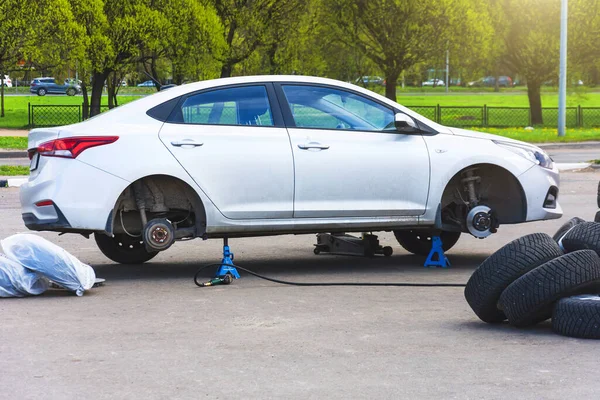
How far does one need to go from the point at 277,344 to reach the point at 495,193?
4124mm

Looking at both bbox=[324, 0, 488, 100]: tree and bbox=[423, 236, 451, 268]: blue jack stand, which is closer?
bbox=[423, 236, 451, 268]: blue jack stand

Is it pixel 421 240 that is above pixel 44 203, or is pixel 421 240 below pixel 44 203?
below

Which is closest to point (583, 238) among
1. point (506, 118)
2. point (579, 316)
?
point (579, 316)

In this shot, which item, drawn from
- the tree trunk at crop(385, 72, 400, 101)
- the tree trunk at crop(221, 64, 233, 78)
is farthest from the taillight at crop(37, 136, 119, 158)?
the tree trunk at crop(385, 72, 400, 101)

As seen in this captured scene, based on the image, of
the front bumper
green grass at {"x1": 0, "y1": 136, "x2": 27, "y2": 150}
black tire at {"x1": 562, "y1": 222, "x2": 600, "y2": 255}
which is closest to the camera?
black tire at {"x1": 562, "y1": 222, "x2": 600, "y2": 255}

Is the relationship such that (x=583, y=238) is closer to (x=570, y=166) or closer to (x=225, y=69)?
(x=570, y=166)

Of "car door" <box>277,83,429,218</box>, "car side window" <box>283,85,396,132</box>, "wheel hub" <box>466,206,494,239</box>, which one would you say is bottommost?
"wheel hub" <box>466,206,494,239</box>

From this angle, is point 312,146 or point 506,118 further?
point 506,118

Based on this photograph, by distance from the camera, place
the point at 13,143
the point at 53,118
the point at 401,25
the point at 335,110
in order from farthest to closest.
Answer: the point at 53,118 < the point at 401,25 < the point at 13,143 < the point at 335,110

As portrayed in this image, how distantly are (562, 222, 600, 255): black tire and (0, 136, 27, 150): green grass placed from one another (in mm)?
21445

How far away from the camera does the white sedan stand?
8.66 m

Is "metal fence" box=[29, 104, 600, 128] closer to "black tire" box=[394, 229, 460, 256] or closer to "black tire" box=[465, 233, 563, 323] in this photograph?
"black tire" box=[394, 229, 460, 256]

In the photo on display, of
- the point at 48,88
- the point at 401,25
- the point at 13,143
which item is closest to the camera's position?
the point at 13,143

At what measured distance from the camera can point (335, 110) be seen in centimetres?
942
